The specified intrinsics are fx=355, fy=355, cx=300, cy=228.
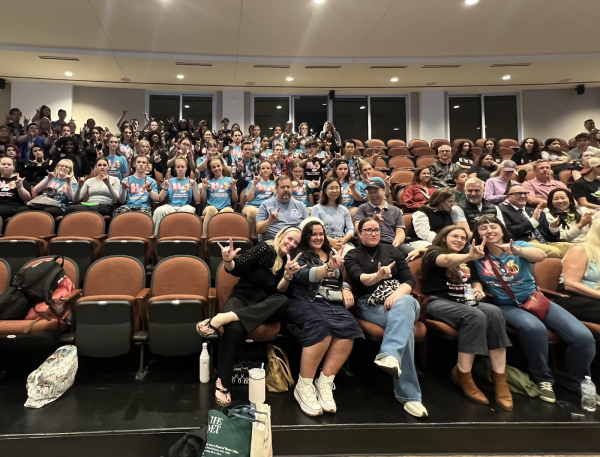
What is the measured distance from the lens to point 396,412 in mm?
1978

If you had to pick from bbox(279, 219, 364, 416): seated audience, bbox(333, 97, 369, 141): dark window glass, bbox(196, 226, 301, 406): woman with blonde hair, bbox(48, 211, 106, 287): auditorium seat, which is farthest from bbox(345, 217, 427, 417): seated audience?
bbox(333, 97, 369, 141): dark window glass

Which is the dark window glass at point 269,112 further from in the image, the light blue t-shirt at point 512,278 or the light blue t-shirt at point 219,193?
the light blue t-shirt at point 512,278

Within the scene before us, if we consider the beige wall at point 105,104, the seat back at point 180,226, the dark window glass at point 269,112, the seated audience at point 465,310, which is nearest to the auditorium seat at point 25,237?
the seat back at point 180,226

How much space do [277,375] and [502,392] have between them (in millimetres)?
1334

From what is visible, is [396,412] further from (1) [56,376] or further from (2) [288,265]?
(1) [56,376]

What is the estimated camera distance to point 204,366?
2.24m

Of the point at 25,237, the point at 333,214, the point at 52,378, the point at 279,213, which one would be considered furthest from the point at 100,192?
the point at 333,214

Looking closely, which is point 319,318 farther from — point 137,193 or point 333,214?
point 137,193

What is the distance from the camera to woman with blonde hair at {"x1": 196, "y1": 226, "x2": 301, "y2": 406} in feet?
6.67

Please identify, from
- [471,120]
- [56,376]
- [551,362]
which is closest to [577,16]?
[471,120]

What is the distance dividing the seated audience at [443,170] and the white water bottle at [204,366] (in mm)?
3412

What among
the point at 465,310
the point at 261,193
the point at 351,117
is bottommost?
the point at 465,310

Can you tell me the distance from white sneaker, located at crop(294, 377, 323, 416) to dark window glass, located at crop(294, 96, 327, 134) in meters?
8.23

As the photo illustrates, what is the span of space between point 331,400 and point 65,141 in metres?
4.78
